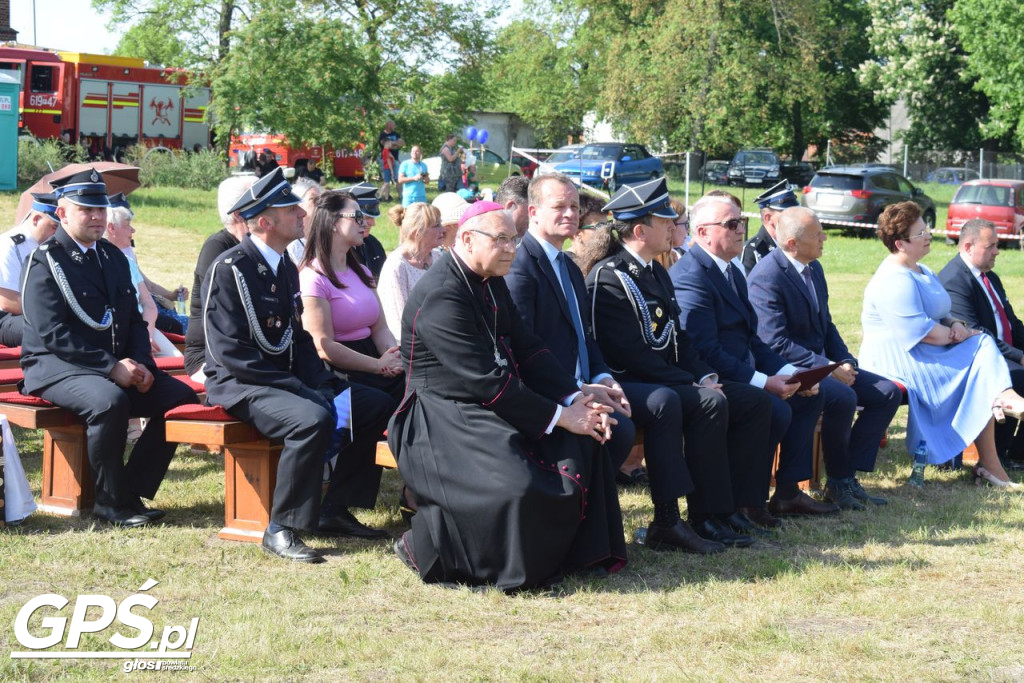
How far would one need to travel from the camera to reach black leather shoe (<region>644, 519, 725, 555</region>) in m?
5.79

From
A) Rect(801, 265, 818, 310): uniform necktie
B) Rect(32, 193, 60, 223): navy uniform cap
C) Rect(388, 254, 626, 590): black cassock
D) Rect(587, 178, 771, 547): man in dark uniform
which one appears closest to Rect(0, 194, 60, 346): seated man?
Rect(32, 193, 60, 223): navy uniform cap

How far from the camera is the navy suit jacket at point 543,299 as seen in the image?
5.77 meters

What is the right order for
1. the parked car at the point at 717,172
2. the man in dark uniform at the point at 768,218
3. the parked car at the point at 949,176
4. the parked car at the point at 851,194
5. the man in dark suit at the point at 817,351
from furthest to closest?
1. the parked car at the point at 717,172
2. the parked car at the point at 949,176
3. the parked car at the point at 851,194
4. the man in dark uniform at the point at 768,218
5. the man in dark suit at the point at 817,351

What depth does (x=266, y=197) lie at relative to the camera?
5.82 m

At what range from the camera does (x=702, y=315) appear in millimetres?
6566

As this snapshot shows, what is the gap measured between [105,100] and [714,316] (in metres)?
26.8

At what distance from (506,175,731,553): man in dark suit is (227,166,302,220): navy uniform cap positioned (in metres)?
1.17

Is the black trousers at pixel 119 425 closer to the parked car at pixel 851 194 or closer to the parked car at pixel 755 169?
the parked car at pixel 851 194

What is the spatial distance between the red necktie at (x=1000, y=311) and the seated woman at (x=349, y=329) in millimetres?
4196

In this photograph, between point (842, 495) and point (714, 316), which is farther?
point (842, 495)

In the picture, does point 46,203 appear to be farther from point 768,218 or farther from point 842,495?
point 768,218

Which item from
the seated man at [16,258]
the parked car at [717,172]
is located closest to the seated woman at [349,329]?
the seated man at [16,258]

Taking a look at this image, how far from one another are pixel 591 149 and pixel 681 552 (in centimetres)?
3130

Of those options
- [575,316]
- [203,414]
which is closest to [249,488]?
[203,414]
